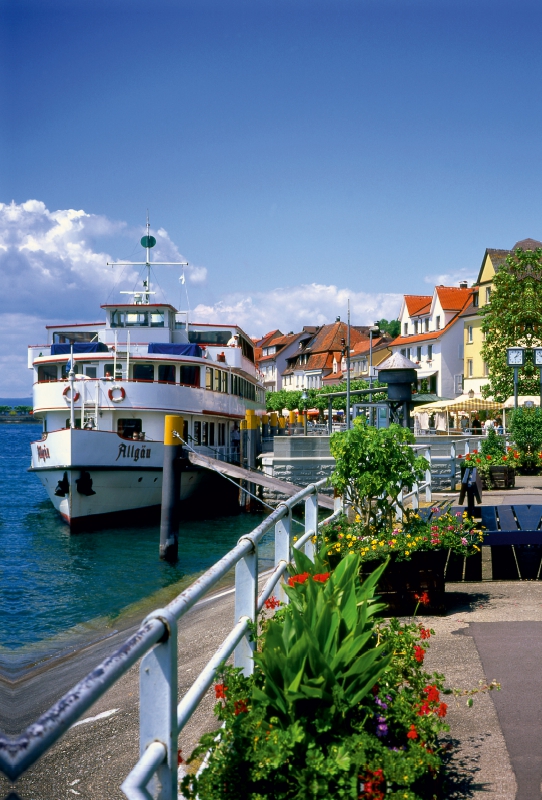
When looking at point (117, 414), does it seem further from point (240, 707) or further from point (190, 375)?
point (240, 707)

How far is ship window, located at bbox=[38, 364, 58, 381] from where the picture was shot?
2692 centimetres

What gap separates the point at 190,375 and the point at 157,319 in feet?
15.7

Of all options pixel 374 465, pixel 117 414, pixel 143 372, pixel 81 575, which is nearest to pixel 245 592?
pixel 374 465

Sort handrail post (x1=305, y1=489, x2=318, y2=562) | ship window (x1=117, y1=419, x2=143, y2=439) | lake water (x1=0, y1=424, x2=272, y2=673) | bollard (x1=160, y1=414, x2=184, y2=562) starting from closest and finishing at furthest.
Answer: handrail post (x1=305, y1=489, x2=318, y2=562) < lake water (x1=0, y1=424, x2=272, y2=673) < bollard (x1=160, y1=414, x2=184, y2=562) < ship window (x1=117, y1=419, x2=143, y2=439)

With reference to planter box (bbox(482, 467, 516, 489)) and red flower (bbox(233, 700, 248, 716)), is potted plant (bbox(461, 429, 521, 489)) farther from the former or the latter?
red flower (bbox(233, 700, 248, 716))

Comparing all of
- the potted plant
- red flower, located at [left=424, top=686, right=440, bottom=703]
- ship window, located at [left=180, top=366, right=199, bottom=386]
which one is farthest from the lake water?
red flower, located at [left=424, top=686, right=440, bottom=703]

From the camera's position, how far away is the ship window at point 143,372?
2609cm

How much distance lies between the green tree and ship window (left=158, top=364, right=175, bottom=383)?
20.2 metres

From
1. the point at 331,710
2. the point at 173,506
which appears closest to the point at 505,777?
the point at 331,710

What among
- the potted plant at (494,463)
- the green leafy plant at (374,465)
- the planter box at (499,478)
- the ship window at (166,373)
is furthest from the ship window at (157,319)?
the green leafy plant at (374,465)

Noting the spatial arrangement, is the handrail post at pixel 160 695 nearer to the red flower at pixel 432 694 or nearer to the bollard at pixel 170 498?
the red flower at pixel 432 694

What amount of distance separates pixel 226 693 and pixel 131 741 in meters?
2.04

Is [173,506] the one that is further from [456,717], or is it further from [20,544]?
[456,717]

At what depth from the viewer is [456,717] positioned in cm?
416
